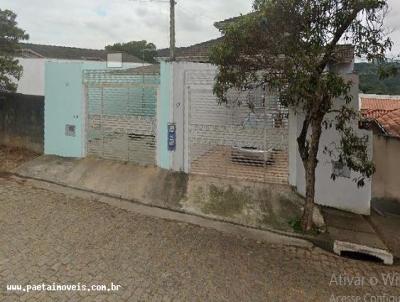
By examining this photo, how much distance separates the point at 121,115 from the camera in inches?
389

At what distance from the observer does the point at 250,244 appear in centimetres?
620

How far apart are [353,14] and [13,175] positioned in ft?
30.2

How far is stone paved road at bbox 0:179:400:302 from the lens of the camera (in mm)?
4582

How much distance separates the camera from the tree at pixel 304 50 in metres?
5.40

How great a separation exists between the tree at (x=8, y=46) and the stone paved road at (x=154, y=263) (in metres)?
5.76

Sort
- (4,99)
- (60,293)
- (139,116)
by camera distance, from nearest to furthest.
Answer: (60,293), (139,116), (4,99)

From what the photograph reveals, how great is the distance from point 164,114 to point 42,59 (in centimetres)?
1645

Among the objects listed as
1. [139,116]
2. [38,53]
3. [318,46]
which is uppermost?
[38,53]

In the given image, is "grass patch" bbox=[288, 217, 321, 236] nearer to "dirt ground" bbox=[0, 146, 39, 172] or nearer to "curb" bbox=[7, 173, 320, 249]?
"curb" bbox=[7, 173, 320, 249]

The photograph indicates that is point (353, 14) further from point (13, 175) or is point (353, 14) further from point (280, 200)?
point (13, 175)

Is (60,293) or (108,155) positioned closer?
(60,293)

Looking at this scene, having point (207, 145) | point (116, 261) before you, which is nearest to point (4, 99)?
point (207, 145)

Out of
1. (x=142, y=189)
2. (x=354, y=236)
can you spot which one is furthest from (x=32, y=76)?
(x=354, y=236)

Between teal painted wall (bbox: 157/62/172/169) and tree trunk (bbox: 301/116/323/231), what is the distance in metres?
3.84
